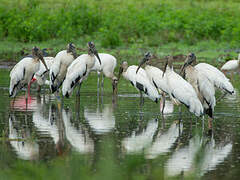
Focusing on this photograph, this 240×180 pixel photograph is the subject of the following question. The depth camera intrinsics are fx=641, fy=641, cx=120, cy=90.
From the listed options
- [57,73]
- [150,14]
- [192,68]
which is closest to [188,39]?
[150,14]

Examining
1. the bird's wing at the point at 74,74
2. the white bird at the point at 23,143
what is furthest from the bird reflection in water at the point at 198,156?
the bird's wing at the point at 74,74

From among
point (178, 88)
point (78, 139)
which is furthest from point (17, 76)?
point (78, 139)

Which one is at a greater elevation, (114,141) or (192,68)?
(192,68)

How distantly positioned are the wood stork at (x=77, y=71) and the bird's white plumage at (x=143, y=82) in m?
0.81

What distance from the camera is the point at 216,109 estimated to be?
40.4ft

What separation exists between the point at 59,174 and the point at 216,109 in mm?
5901

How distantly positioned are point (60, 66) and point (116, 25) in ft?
38.3

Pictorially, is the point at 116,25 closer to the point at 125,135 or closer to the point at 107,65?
the point at 107,65

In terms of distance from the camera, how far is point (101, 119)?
1082cm

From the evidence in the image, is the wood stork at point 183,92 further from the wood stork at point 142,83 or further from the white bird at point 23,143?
the white bird at point 23,143

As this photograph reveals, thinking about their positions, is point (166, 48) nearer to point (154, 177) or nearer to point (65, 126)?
point (65, 126)

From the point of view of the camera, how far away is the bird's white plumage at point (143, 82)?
38.7 ft

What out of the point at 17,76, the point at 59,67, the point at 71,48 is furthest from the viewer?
the point at 71,48

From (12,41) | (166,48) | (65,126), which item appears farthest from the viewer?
(12,41)
